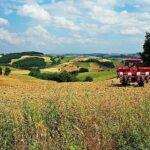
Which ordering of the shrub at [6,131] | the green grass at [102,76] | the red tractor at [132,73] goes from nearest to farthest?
the shrub at [6,131], the red tractor at [132,73], the green grass at [102,76]

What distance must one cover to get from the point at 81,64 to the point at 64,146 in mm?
130376

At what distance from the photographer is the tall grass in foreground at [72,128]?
8.95 m

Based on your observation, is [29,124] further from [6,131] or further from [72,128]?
[72,128]

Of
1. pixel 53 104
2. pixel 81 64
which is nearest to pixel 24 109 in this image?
pixel 53 104

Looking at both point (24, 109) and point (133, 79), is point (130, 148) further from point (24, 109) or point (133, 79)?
point (133, 79)

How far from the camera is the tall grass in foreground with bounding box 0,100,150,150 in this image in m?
8.95

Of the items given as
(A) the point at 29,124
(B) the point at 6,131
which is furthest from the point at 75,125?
(B) the point at 6,131

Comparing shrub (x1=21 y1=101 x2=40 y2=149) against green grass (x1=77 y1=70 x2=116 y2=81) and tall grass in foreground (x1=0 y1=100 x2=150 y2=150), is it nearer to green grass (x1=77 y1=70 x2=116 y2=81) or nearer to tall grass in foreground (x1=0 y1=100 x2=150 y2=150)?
tall grass in foreground (x1=0 y1=100 x2=150 y2=150)

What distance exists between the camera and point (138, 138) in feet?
29.9

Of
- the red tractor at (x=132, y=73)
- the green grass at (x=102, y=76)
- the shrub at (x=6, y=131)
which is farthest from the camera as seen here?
the green grass at (x=102, y=76)

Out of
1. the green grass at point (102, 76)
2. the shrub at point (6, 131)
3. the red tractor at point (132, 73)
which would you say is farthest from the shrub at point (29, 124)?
the green grass at point (102, 76)

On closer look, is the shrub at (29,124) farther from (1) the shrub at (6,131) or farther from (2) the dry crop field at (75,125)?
(1) the shrub at (6,131)

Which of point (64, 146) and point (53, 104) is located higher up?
point (53, 104)

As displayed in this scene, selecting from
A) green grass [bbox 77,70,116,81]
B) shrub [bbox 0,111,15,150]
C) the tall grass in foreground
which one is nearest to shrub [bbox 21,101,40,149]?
the tall grass in foreground
